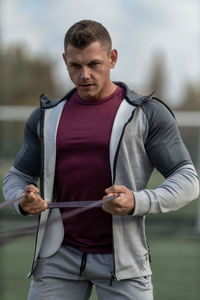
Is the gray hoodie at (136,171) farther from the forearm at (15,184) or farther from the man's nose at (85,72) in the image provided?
the man's nose at (85,72)

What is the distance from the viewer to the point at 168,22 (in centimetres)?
1104

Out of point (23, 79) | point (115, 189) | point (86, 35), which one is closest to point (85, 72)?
point (86, 35)

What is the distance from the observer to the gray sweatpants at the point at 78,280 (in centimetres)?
236

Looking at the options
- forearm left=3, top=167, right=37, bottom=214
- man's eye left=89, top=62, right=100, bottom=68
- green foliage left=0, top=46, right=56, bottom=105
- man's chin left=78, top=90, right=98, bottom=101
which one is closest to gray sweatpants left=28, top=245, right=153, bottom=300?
forearm left=3, top=167, right=37, bottom=214

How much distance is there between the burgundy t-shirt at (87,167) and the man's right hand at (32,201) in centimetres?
20

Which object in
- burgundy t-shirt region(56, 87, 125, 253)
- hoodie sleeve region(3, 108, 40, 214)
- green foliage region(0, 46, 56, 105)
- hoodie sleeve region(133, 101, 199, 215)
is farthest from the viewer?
green foliage region(0, 46, 56, 105)

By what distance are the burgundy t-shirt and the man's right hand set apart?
20 cm

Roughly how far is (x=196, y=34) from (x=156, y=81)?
1.40 metres

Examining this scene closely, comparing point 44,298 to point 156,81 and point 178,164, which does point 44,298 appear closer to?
point 178,164

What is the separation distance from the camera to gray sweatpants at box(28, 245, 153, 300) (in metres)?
2.36

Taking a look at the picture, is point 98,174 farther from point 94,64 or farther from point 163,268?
point 163,268

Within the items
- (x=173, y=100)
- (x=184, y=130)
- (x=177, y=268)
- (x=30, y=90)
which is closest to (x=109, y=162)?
(x=177, y=268)

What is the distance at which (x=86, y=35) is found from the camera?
2355 mm

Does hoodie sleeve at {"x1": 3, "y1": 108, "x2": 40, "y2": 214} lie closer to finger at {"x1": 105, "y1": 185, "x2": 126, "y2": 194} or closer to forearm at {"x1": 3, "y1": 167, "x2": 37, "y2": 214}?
forearm at {"x1": 3, "y1": 167, "x2": 37, "y2": 214}
